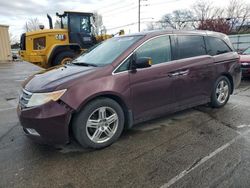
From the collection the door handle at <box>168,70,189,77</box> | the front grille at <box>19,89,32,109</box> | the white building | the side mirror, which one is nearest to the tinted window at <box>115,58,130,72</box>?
the side mirror

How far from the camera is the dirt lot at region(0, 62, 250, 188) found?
2646 millimetres

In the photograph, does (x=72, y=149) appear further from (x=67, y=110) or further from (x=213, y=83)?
(x=213, y=83)

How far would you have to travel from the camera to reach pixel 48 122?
300cm

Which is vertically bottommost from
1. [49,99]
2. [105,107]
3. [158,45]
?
[105,107]

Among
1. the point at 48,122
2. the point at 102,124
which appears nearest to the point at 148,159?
the point at 102,124

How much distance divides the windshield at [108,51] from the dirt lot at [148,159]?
1.32 meters

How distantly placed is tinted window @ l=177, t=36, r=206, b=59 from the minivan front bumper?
2.47 metres

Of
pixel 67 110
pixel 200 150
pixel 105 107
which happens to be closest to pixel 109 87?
pixel 105 107

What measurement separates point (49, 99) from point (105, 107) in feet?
2.64

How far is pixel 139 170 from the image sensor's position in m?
2.83

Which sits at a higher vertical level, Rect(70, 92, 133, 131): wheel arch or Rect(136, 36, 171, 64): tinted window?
Rect(136, 36, 171, 64): tinted window

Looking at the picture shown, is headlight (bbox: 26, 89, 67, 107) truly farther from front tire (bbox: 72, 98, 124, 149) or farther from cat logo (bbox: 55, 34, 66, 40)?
cat logo (bbox: 55, 34, 66, 40)

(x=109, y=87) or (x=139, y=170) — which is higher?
(x=109, y=87)

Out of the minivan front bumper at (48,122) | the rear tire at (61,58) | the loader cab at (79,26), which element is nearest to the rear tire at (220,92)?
the minivan front bumper at (48,122)
